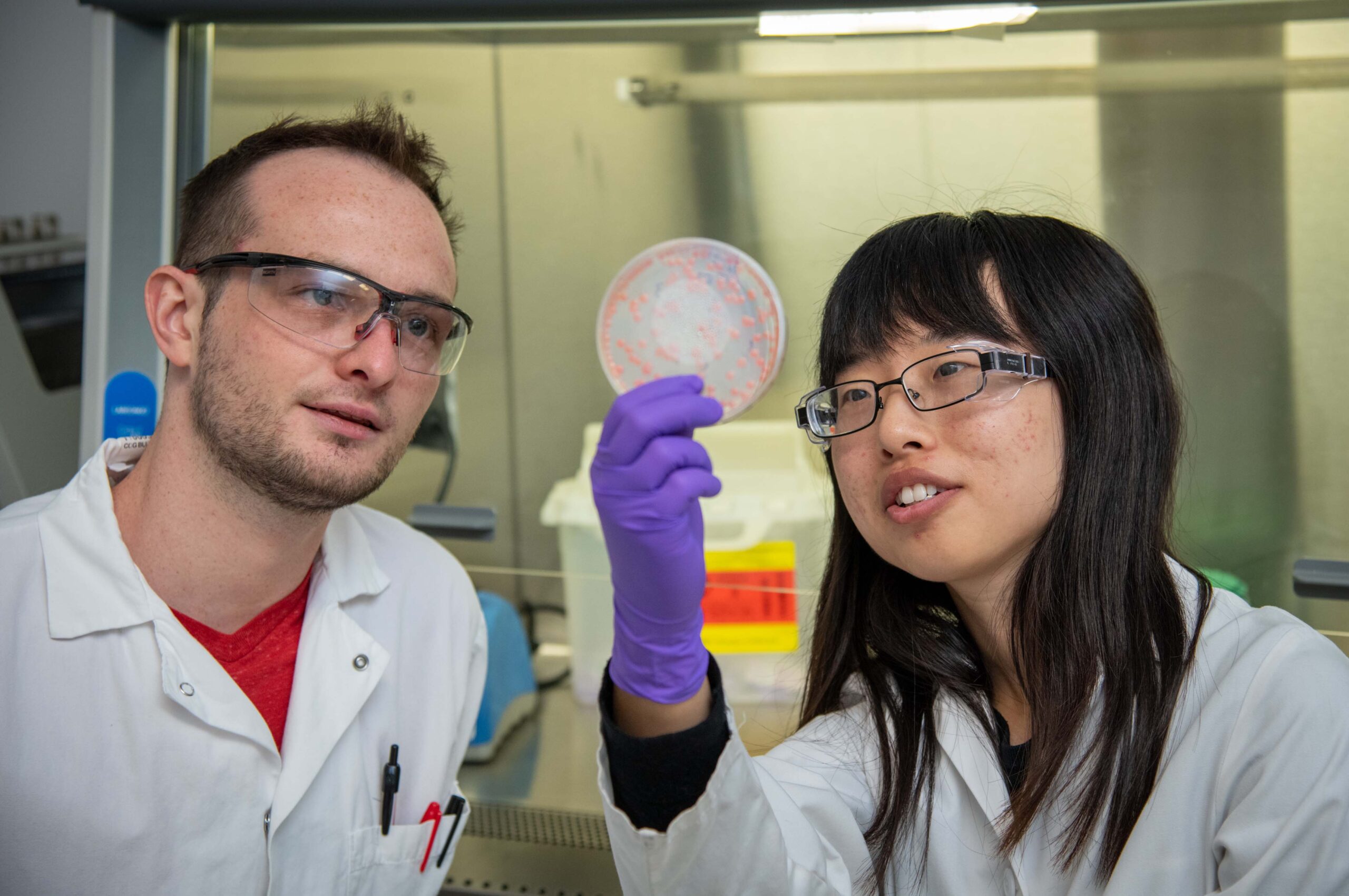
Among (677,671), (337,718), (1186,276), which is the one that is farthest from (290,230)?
(1186,276)

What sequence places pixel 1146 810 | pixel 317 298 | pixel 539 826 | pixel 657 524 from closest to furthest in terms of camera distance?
1. pixel 657 524
2. pixel 1146 810
3. pixel 317 298
4. pixel 539 826

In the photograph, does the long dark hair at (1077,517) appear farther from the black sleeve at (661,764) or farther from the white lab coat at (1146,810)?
the black sleeve at (661,764)

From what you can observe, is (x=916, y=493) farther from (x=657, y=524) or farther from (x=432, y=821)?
(x=432, y=821)

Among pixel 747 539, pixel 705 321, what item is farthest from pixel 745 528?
pixel 705 321

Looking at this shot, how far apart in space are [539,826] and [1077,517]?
977 millimetres

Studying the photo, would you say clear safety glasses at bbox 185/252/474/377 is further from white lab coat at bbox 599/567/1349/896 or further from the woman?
white lab coat at bbox 599/567/1349/896

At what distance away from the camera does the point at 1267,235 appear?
147 centimetres

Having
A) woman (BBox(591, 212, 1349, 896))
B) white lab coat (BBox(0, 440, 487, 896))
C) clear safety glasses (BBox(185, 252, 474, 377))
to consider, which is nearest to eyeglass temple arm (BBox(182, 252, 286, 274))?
clear safety glasses (BBox(185, 252, 474, 377))

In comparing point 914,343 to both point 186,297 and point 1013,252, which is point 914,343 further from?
point 186,297

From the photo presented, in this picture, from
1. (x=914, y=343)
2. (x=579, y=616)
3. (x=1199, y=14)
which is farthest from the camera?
(x=579, y=616)

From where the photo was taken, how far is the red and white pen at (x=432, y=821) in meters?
1.29

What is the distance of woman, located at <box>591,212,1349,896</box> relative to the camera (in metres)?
0.88

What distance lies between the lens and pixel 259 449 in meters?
1.10

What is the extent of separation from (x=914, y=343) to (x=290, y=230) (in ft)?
2.32
